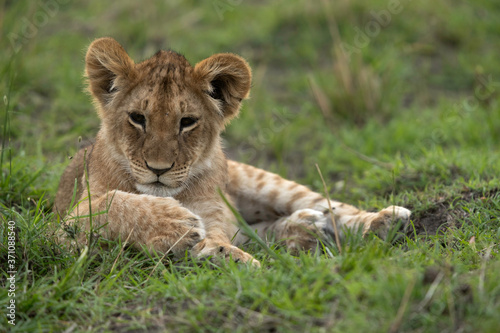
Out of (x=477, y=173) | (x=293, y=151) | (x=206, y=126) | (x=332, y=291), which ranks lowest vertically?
(x=293, y=151)

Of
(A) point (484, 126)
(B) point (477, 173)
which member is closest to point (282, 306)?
(B) point (477, 173)

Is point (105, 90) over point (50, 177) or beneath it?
over

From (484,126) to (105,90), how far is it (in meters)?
4.45

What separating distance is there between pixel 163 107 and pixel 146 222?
695 mm

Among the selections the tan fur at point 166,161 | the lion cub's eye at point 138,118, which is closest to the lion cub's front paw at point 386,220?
the tan fur at point 166,161

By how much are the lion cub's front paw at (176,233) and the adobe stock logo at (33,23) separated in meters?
3.12

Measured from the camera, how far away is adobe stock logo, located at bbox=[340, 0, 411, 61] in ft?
25.3

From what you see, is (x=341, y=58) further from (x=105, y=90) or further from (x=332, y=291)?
(x=332, y=291)

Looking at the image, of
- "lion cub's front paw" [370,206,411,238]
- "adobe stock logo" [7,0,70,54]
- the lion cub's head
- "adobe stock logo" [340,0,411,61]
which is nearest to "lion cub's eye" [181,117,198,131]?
the lion cub's head

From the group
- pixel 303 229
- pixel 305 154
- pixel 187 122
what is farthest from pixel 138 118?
pixel 305 154

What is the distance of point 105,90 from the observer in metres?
3.98

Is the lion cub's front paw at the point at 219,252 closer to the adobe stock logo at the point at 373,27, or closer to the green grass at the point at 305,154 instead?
the green grass at the point at 305,154

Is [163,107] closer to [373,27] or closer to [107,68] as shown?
[107,68]

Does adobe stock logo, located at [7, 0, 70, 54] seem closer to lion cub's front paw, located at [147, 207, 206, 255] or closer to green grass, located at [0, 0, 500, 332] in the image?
green grass, located at [0, 0, 500, 332]
